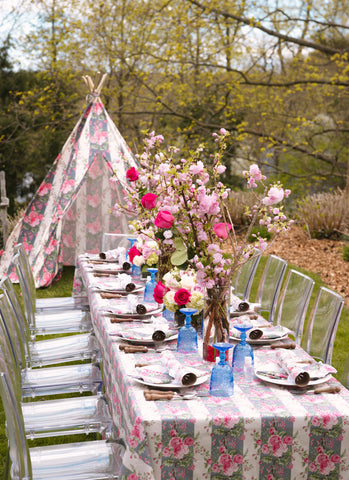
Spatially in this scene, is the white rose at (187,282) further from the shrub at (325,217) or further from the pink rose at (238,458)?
the shrub at (325,217)

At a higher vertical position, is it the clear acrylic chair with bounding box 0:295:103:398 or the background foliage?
the background foliage

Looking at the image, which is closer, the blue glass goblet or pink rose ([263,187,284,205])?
the blue glass goblet

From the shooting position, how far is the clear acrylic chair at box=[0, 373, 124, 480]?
6.82 ft

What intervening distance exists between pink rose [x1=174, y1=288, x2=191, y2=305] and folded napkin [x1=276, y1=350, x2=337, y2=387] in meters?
0.48

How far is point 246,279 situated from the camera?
14.7 feet

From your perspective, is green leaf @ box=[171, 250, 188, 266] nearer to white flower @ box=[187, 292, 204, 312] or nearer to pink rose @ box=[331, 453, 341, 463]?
white flower @ box=[187, 292, 204, 312]

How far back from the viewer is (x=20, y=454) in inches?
83.2

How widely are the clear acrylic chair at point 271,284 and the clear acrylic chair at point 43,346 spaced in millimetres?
1190

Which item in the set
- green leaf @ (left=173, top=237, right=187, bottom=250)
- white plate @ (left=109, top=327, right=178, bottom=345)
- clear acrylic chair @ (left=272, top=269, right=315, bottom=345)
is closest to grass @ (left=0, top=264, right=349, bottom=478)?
white plate @ (left=109, top=327, right=178, bottom=345)

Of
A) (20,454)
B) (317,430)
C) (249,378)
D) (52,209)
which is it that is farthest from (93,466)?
(52,209)

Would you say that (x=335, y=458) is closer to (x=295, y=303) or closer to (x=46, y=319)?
(x=295, y=303)

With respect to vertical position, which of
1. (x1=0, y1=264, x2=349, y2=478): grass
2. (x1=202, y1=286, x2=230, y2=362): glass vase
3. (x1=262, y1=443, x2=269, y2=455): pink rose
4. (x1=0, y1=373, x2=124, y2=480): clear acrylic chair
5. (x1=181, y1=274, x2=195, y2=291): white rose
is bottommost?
(x1=0, y1=264, x2=349, y2=478): grass

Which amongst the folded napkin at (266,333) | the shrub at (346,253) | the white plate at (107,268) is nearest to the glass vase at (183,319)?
the folded napkin at (266,333)

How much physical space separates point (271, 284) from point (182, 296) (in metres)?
1.50
